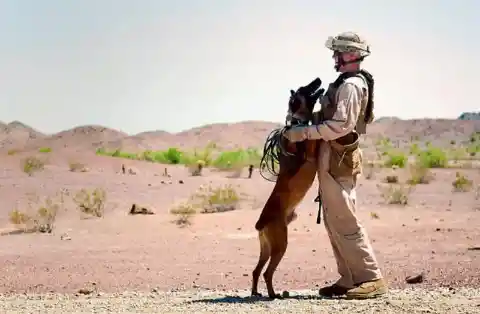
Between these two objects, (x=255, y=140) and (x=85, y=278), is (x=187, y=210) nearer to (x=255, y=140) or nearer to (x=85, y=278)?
(x=85, y=278)

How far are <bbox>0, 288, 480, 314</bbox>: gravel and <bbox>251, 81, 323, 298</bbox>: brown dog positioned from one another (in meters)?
0.54

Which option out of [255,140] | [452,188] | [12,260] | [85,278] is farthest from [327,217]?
[255,140]

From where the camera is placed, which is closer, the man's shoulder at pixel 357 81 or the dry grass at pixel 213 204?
the man's shoulder at pixel 357 81

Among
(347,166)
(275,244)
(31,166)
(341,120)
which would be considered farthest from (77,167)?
(341,120)

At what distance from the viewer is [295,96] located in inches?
326

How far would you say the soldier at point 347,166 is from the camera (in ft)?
26.7

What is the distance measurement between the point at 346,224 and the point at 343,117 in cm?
117

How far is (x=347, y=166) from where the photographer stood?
825 centimetres

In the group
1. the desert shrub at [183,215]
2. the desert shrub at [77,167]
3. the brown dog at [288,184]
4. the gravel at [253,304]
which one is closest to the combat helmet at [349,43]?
the brown dog at [288,184]

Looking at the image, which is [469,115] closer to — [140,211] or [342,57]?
[140,211]

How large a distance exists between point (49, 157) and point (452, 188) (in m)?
20.6

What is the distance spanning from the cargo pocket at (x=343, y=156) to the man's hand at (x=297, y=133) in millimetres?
373

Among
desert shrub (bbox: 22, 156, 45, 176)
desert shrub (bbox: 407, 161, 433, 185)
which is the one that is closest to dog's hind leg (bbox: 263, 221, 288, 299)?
desert shrub (bbox: 407, 161, 433, 185)

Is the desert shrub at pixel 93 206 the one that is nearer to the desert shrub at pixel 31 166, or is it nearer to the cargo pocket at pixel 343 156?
the desert shrub at pixel 31 166
